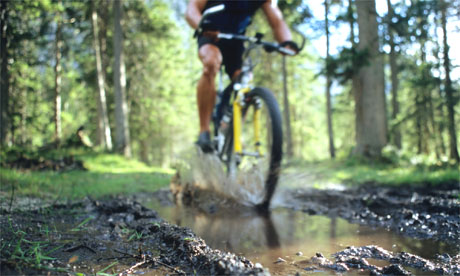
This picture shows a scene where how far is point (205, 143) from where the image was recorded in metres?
4.02

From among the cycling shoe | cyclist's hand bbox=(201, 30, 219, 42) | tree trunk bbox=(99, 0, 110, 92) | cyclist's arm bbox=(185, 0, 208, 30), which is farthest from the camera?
tree trunk bbox=(99, 0, 110, 92)

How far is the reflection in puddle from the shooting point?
1.77m

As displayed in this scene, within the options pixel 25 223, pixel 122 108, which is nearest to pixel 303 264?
pixel 25 223

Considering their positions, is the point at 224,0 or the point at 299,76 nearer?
the point at 224,0

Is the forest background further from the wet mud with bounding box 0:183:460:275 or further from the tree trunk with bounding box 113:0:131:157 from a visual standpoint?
the wet mud with bounding box 0:183:460:275

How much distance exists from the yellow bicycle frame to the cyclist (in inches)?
14.7

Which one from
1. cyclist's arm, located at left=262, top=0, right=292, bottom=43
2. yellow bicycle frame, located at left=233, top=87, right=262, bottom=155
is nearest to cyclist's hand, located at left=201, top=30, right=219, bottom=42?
yellow bicycle frame, located at left=233, top=87, right=262, bottom=155

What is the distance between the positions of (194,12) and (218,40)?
38 centimetres

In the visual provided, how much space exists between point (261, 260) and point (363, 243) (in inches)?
26.3

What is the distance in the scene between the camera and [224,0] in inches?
148

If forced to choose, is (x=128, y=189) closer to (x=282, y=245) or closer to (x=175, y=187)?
(x=175, y=187)

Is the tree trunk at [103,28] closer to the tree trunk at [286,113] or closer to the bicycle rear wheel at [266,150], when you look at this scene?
the tree trunk at [286,113]

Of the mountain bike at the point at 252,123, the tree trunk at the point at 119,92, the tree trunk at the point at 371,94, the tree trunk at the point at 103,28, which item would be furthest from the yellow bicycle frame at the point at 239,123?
the tree trunk at the point at 103,28

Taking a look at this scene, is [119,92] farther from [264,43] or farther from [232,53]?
[264,43]
